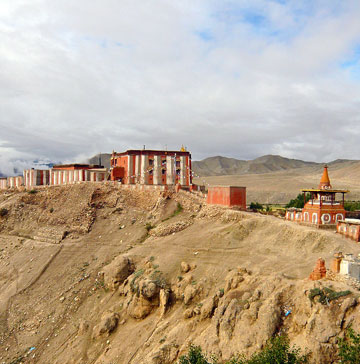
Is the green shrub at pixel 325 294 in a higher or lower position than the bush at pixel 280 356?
higher

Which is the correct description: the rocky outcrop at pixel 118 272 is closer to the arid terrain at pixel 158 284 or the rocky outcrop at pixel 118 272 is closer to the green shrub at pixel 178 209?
the arid terrain at pixel 158 284

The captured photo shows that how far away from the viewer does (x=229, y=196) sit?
87.1 feet

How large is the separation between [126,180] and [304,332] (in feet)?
93.8

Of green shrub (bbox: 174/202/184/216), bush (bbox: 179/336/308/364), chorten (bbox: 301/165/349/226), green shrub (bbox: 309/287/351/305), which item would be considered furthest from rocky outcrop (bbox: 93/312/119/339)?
chorten (bbox: 301/165/349/226)

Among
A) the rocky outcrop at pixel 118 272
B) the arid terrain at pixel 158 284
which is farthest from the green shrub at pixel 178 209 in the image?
the rocky outcrop at pixel 118 272

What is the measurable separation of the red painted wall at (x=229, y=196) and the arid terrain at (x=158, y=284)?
1066 millimetres

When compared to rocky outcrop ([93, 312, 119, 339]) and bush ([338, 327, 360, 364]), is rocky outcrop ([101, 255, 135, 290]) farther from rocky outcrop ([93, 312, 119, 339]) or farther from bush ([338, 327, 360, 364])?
bush ([338, 327, 360, 364])

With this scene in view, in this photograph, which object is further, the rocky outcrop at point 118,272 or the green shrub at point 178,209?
the green shrub at point 178,209

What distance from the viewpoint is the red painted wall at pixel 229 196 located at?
2664cm

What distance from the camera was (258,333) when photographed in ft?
41.5

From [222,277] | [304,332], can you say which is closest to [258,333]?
[304,332]

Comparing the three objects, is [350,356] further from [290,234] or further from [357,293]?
[290,234]

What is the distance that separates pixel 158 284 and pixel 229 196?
10227 mm

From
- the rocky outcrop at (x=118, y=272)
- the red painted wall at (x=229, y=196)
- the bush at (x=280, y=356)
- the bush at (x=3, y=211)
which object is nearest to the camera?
the bush at (x=280, y=356)
